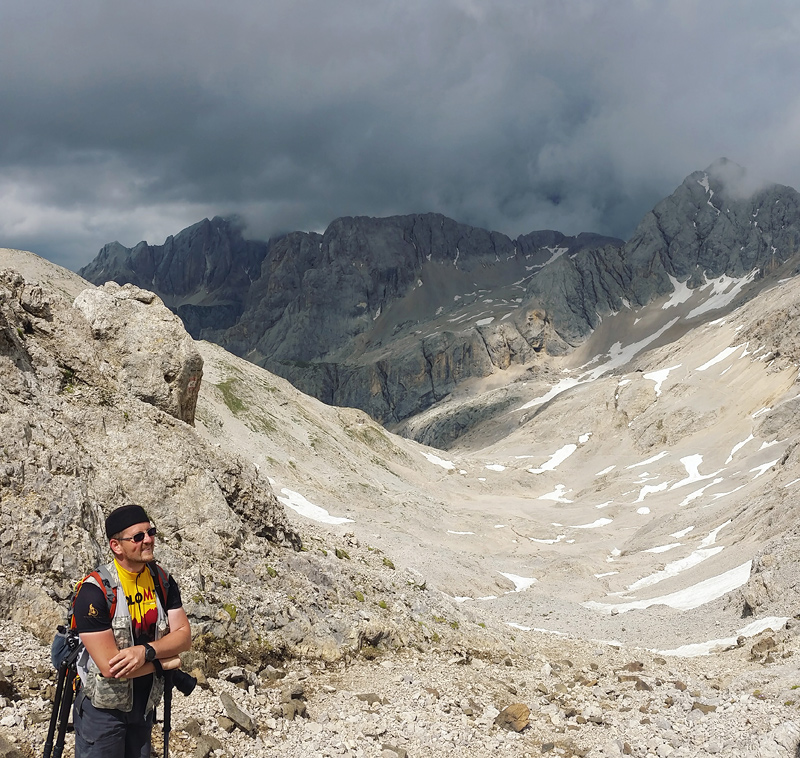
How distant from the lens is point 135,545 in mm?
6484

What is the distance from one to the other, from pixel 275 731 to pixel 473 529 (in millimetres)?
54694

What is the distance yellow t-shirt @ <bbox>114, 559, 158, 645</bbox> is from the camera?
Answer: 644 centimetres

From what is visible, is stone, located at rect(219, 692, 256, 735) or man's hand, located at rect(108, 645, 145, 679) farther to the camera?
stone, located at rect(219, 692, 256, 735)

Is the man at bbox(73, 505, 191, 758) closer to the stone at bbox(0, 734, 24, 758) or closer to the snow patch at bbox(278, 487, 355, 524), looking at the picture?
the stone at bbox(0, 734, 24, 758)

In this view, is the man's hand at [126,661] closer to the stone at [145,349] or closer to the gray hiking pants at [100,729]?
the gray hiking pants at [100,729]

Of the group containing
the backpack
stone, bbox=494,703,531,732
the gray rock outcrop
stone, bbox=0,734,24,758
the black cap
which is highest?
the gray rock outcrop

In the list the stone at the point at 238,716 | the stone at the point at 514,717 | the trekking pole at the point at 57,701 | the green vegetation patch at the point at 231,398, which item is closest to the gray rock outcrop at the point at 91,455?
the stone at the point at 238,716

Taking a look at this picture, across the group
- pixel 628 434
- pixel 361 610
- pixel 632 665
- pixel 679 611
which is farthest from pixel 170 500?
pixel 628 434

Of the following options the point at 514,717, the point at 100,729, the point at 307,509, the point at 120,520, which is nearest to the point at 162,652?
the point at 100,729

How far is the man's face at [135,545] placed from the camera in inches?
255

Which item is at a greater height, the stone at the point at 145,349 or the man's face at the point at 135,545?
the stone at the point at 145,349

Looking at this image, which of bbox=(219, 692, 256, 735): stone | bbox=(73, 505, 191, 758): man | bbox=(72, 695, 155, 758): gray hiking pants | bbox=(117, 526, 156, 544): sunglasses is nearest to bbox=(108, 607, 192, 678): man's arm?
bbox=(73, 505, 191, 758): man

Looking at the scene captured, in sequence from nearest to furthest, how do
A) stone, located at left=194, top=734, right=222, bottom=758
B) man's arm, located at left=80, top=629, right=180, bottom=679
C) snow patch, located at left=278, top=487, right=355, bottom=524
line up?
man's arm, located at left=80, top=629, right=180, bottom=679 → stone, located at left=194, top=734, right=222, bottom=758 → snow patch, located at left=278, top=487, right=355, bottom=524

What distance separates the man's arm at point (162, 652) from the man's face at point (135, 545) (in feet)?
2.36
